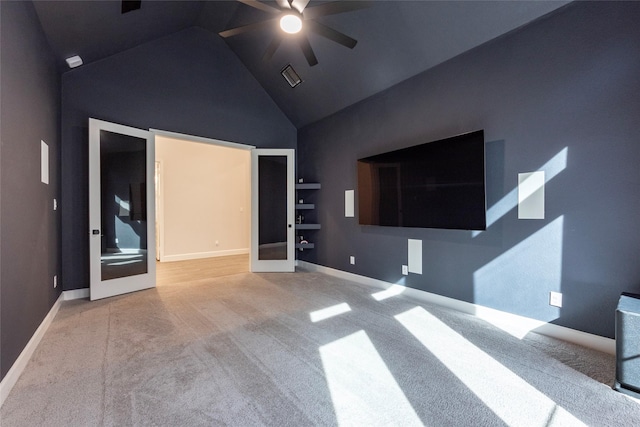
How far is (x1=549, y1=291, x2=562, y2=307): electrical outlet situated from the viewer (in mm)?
2400

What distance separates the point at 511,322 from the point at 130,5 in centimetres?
519

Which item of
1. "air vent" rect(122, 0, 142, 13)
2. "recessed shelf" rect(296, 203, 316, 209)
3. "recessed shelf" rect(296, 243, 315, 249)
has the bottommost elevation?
"recessed shelf" rect(296, 243, 315, 249)

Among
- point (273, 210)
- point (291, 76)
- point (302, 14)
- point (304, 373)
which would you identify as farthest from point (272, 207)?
point (304, 373)

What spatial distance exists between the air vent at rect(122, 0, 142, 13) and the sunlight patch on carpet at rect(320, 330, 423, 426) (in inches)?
158

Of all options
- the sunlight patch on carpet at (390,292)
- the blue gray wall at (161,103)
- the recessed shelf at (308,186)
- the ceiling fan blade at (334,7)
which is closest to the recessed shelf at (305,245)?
the recessed shelf at (308,186)

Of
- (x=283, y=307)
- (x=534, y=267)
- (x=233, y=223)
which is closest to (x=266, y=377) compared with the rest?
(x=283, y=307)

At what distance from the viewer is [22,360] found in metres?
1.96

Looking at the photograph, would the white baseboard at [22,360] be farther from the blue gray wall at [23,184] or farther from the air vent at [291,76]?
the air vent at [291,76]

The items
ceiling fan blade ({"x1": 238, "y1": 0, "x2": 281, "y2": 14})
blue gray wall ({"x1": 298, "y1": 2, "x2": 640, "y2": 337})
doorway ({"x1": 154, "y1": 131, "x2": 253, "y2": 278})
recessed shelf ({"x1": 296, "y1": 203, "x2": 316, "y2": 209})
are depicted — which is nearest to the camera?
blue gray wall ({"x1": 298, "y1": 2, "x2": 640, "y2": 337})

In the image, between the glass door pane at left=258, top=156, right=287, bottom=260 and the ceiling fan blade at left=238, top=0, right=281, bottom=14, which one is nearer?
the ceiling fan blade at left=238, top=0, right=281, bottom=14

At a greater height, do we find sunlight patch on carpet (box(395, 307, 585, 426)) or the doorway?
the doorway

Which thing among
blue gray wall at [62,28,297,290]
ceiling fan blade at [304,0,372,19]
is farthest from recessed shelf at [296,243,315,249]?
ceiling fan blade at [304,0,372,19]

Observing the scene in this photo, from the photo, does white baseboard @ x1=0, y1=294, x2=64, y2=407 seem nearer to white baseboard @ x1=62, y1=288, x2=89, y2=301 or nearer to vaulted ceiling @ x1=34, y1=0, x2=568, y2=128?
white baseboard @ x1=62, y1=288, x2=89, y2=301

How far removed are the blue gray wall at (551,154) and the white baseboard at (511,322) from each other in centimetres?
6
